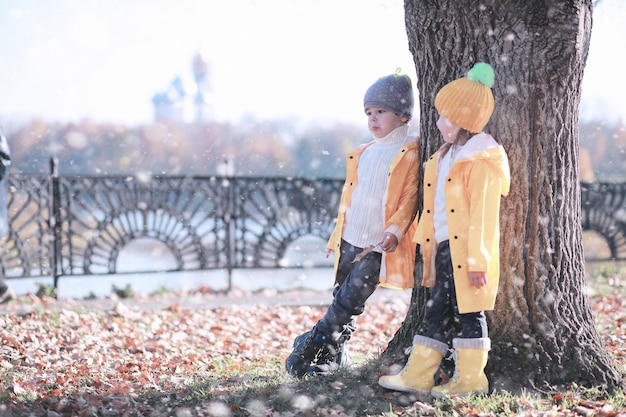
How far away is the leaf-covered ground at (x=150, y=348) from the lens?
12.1ft

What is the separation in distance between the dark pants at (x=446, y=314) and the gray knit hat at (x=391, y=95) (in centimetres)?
84

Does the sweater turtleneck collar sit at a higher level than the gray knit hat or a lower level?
lower

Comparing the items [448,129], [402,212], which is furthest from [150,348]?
[448,129]

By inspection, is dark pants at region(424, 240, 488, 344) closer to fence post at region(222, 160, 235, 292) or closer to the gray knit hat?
the gray knit hat

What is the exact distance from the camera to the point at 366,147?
3998 mm

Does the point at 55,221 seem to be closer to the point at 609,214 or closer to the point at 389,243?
the point at 389,243

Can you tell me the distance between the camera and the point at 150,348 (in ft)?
17.9

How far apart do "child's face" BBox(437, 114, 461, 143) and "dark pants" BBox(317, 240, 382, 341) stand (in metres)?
0.79

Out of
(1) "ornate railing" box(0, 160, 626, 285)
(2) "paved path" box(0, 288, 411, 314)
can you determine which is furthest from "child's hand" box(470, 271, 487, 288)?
(1) "ornate railing" box(0, 160, 626, 285)

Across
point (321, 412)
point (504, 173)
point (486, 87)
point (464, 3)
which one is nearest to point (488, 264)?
point (504, 173)

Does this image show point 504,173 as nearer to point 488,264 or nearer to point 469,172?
point 469,172

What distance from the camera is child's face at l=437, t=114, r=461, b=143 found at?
3.45 meters

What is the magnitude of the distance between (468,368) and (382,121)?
1449 mm

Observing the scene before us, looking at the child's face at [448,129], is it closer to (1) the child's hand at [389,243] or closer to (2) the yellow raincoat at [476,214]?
(2) the yellow raincoat at [476,214]
